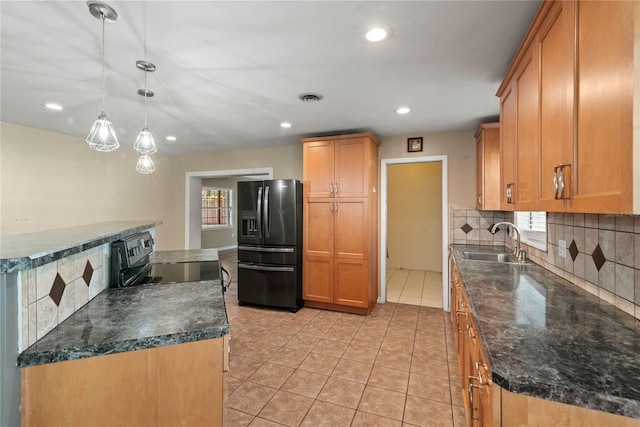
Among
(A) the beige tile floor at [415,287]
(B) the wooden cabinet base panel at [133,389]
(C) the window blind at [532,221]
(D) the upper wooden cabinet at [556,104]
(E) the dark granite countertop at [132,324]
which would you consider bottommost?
(A) the beige tile floor at [415,287]

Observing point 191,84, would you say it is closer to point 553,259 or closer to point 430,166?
point 553,259

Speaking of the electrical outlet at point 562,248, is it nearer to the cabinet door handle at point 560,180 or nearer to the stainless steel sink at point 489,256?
the stainless steel sink at point 489,256

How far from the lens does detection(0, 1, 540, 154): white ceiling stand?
1513 mm

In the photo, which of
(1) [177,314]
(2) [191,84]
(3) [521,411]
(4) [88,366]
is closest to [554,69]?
(3) [521,411]

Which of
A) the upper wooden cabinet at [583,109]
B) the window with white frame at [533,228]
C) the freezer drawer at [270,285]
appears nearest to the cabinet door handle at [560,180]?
the upper wooden cabinet at [583,109]

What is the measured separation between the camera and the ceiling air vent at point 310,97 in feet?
8.61

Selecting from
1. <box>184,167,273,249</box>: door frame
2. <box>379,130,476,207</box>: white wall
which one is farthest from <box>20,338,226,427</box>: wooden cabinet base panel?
<box>184,167,273,249</box>: door frame

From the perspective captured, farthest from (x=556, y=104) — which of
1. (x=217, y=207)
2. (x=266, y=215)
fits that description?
(x=217, y=207)

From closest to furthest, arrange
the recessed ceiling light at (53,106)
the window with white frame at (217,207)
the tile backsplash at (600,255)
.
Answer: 1. the tile backsplash at (600,255)
2. the recessed ceiling light at (53,106)
3. the window with white frame at (217,207)

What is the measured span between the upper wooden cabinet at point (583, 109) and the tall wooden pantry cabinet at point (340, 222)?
2122mm

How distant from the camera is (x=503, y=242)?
11.7ft

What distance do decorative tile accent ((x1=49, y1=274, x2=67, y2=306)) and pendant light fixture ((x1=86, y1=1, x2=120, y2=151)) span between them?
1029 millimetres

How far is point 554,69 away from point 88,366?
2150mm

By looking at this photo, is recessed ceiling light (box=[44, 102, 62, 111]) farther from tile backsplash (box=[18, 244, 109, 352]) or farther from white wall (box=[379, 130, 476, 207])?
white wall (box=[379, 130, 476, 207])
